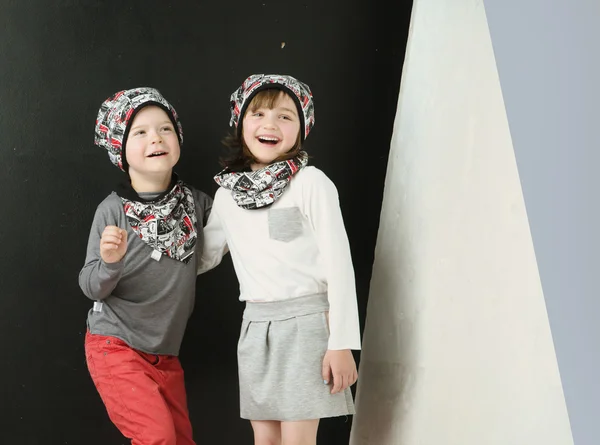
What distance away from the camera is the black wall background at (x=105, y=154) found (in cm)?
181

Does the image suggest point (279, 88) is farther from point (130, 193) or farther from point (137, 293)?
point (137, 293)

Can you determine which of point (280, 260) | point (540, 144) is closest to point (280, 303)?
point (280, 260)

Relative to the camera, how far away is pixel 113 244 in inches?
61.2

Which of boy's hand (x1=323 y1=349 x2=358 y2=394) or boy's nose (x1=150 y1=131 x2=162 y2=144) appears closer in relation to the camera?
boy's hand (x1=323 y1=349 x2=358 y2=394)

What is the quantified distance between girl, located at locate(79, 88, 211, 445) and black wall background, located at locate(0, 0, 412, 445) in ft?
0.52

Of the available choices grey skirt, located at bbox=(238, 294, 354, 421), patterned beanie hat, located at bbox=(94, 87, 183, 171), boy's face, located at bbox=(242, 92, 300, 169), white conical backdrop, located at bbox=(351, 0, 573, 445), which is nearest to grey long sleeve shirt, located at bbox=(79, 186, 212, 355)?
patterned beanie hat, located at bbox=(94, 87, 183, 171)

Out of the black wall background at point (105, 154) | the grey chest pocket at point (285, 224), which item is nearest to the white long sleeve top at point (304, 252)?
the grey chest pocket at point (285, 224)

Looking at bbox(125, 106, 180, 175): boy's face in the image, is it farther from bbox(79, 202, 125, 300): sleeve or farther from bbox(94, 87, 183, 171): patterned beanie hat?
bbox(79, 202, 125, 300): sleeve

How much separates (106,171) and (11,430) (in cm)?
66

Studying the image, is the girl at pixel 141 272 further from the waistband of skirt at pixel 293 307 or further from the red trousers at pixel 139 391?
the waistband of skirt at pixel 293 307

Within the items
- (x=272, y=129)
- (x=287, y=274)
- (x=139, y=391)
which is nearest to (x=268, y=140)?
(x=272, y=129)

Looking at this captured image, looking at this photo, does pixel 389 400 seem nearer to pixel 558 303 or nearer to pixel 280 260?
pixel 280 260

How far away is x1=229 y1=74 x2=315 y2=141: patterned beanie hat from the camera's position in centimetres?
163

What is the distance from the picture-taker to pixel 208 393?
1.95 meters
